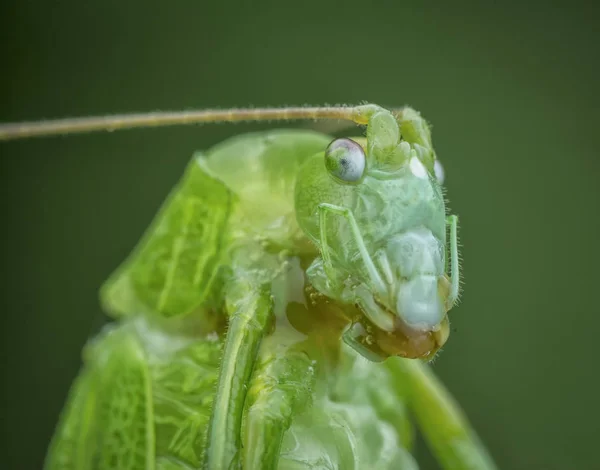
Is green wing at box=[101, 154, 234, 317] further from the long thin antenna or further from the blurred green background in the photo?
the blurred green background

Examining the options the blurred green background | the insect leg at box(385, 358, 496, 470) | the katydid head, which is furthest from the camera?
the blurred green background

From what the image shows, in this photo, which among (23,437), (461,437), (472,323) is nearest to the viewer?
(461,437)

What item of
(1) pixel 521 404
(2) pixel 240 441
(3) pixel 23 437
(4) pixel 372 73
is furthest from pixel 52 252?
(2) pixel 240 441

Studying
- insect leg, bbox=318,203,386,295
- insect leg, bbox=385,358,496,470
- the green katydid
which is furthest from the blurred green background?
insect leg, bbox=318,203,386,295

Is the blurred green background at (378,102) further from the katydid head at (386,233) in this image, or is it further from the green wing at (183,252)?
the katydid head at (386,233)

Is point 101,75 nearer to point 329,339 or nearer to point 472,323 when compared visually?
point 472,323
